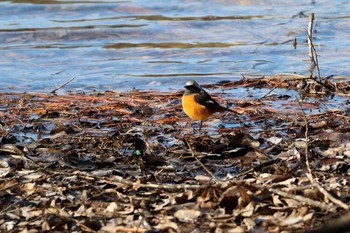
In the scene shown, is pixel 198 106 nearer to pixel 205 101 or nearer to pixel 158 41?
pixel 205 101

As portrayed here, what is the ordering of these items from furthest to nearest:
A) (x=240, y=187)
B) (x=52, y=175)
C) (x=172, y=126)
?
(x=172, y=126) → (x=52, y=175) → (x=240, y=187)

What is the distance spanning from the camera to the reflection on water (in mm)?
10938

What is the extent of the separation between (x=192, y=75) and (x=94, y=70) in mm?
1443

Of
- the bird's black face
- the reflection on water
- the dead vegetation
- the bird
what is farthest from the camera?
the reflection on water

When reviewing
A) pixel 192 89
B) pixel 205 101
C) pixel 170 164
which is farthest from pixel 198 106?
pixel 170 164

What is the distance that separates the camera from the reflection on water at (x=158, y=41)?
10.9m

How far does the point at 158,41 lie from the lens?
13.2 m

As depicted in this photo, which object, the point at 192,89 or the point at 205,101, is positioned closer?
the point at 205,101

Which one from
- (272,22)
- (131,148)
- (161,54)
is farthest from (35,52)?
(131,148)

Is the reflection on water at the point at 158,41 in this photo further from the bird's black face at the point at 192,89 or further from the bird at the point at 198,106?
the bird at the point at 198,106

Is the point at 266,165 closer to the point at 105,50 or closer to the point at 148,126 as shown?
the point at 148,126

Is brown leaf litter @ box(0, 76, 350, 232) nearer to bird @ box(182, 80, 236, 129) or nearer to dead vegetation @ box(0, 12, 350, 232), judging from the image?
dead vegetation @ box(0, 12, 350, 232)

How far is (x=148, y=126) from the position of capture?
752 centimetres

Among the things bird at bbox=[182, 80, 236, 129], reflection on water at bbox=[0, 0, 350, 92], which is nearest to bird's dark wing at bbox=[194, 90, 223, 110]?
bird at bbox=[182, 80, 236, 129]
